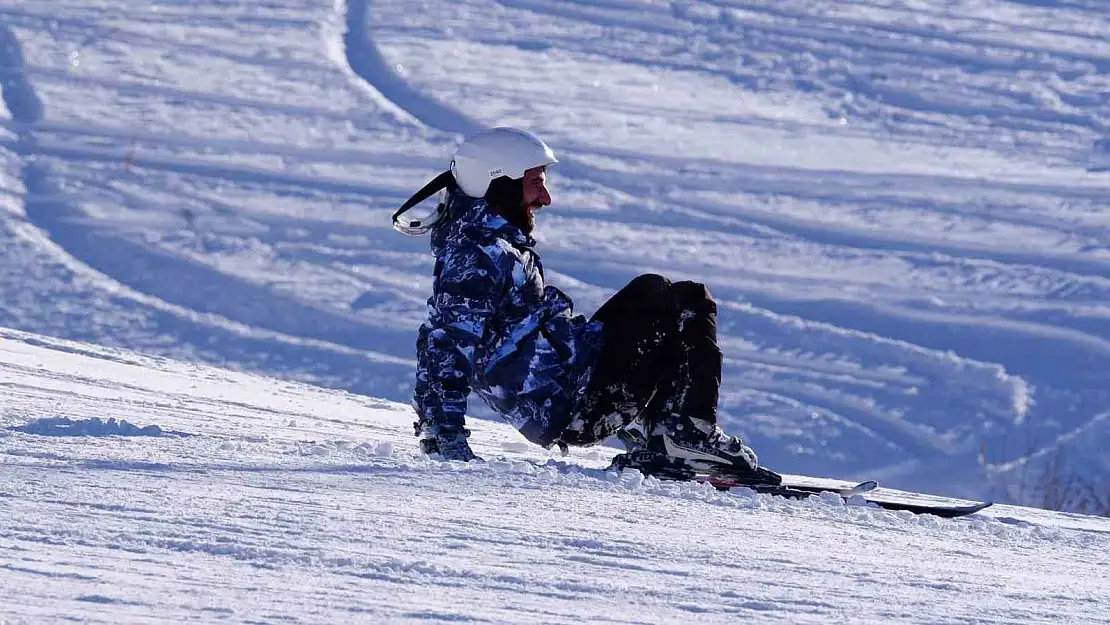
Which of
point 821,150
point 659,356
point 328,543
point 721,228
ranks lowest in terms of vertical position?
point 328,543

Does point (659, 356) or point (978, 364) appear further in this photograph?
point (978, 364)

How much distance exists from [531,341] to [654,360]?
308 millimetres

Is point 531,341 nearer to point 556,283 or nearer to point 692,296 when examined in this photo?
point 692,296

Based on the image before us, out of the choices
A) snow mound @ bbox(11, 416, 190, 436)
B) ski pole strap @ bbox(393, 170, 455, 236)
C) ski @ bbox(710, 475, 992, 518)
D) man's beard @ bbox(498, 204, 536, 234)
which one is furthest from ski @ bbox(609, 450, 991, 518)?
snow mound @ bbox(11, 416, 190, 436)

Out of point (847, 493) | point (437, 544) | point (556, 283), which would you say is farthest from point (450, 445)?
point (556, 283)

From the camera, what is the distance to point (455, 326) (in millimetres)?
4148

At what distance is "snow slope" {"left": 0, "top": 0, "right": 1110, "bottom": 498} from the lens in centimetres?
1022

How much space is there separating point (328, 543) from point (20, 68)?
13.6 metres

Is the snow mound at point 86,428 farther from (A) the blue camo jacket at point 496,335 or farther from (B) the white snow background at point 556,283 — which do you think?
(A) the blue camo jacket at point 496,335

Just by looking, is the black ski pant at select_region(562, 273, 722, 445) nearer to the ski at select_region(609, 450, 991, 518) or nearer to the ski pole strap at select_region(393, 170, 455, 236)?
the ski at select_region(609, 450, 991, 518)

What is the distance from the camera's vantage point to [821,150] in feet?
48.0

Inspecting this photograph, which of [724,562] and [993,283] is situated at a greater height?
[993,283]

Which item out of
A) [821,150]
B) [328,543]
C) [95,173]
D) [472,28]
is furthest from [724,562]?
[472,28]

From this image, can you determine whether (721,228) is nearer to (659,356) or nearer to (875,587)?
(659,356)
